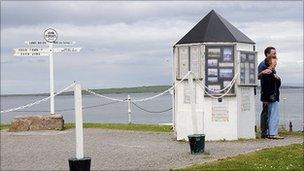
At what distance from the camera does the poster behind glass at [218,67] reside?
1669cm

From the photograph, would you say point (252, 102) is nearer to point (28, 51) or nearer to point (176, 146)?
point (176, 146)

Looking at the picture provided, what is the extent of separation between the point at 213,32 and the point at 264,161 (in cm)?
558

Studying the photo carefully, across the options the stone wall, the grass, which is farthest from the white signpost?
the grass

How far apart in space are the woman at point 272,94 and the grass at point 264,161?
3.39 metres

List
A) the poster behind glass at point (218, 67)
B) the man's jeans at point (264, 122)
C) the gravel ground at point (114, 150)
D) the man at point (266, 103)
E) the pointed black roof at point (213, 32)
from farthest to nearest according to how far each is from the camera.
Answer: the man's jeans at point (264, 122) < the man at point (266, 103) < the pointed black roof at point (213, 32) < the poster behind glass at point (218, 67) < the gravel ground at point (114, 150)

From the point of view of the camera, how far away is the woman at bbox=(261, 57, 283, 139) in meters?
17.4

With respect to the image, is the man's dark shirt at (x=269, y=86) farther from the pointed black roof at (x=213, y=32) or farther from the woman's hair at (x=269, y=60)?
the pointed black roof at (x=213, y=32)

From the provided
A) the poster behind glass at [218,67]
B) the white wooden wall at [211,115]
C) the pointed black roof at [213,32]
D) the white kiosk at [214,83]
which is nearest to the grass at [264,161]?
the white wooden wall at [211,115]

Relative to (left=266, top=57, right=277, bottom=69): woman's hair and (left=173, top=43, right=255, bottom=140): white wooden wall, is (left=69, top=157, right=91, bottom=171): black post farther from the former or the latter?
(left=266, top=57, right=277, bottom=69): woman's hair

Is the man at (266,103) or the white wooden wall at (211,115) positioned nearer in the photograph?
the white wooden wall at (211,115)

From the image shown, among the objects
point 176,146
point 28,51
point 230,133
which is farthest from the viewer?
point 28,51

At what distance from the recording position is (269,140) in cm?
1694

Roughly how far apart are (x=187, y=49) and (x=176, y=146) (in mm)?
3058

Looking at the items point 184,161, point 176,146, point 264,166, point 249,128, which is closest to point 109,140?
point 176,146
